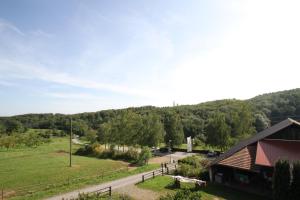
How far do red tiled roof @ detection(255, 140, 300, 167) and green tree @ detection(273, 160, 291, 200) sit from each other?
10.4 feet

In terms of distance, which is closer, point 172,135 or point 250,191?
point 250,191

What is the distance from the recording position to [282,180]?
18.0 metres

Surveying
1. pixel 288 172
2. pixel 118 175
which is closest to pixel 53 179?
pixel 118 175

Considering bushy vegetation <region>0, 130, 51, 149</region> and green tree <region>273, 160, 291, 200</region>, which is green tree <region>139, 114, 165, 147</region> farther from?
bushy vegetation <region>0, 130, 51, 149</region>

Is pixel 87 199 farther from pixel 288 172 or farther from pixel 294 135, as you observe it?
pixel 294 135

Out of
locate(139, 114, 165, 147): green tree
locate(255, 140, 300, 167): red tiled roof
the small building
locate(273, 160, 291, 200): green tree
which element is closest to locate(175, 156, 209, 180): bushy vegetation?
the small building

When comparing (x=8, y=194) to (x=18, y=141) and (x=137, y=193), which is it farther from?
(x=18, y=141)

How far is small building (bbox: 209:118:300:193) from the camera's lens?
74.8ft

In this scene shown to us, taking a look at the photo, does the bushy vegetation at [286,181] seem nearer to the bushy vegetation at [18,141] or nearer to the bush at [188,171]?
the bush at [188,171]

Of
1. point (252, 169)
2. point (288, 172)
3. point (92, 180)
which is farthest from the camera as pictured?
point (92, 180)

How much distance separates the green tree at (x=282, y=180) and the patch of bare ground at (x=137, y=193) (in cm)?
1049

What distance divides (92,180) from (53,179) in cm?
637

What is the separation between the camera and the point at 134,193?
24109mm

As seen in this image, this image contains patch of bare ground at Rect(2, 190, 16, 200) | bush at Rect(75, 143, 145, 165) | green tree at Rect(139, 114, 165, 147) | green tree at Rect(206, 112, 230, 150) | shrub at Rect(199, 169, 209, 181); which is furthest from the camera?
green tree at Rect(139, 114, 165, 147)
